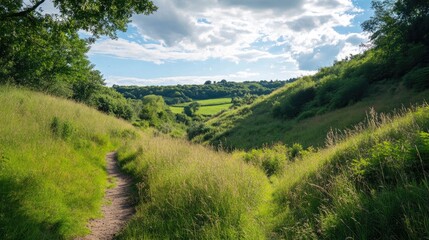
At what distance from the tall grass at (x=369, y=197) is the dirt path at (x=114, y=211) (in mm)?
3669

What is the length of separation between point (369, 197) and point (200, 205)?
10.5 feet

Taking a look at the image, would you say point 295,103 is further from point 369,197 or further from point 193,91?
point 193,91

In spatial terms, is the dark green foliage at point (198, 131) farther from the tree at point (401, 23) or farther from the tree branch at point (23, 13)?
the tree branch at point (23, 13)

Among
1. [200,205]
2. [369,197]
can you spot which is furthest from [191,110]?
[369,197]

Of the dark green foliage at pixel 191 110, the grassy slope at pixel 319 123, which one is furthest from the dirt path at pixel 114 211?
the dark green foliage at pixel 191 110

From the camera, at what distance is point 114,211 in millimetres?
7617

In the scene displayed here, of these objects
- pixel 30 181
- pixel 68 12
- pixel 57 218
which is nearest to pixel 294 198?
pixel 57 218

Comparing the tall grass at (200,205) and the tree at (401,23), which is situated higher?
the tree at (401,23)

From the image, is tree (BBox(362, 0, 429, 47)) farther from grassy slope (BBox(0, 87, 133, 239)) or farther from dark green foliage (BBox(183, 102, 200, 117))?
dark green foliage (BBox(183, 102, 200, 117))

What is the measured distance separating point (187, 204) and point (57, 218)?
2.65 metres

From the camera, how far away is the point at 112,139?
18.5m

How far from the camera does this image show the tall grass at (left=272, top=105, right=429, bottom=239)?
3.76 m

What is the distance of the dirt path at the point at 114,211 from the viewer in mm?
6294

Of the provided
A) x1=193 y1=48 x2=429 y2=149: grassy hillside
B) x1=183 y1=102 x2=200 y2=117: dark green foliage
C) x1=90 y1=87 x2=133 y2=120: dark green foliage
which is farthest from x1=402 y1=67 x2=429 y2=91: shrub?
x1=183 y1=102 x2=200 y2=117: dark green foliage
